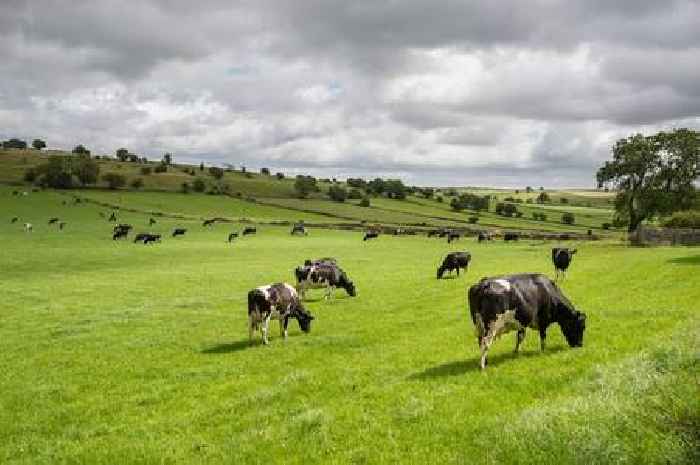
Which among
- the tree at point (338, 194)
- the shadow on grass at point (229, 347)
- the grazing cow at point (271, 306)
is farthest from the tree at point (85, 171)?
the shadow on grass at point (229, 347)

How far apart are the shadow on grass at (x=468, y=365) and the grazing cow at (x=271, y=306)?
8.16 metres

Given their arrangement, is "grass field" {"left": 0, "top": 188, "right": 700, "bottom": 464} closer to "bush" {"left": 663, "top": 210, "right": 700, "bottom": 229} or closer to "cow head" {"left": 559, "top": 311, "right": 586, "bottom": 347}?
"cow head" {"left": 559, "top": 311, "right": 586, "bottom": 347}

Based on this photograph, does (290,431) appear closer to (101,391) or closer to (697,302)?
(101,391)

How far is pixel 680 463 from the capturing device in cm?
827

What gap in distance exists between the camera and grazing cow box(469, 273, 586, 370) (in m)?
15.8

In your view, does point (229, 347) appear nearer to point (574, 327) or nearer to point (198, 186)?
point (574, 327)

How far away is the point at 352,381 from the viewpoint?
51.4 ft

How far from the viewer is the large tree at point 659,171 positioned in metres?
76.6

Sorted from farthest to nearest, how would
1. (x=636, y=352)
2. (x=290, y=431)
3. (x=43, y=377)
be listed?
(x=43, y=377)
(x=636, y=352)
(x=290, y=431)

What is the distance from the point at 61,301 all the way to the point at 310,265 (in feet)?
45.2

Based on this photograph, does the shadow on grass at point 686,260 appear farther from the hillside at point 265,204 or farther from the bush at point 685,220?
the hillside at point 265,204

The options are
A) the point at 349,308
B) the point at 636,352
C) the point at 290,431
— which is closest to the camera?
the point at 290,431

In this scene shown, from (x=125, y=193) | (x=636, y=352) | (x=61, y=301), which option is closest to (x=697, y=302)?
(x=636, y=352)

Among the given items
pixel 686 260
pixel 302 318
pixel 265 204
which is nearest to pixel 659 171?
pixel 686 260
